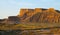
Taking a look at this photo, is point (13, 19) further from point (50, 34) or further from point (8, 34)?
point (8, 34)

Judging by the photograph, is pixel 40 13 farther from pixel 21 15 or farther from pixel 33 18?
pixel 21 15

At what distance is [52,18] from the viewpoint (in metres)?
77.8

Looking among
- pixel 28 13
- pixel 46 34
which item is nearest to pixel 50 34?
pixel 46 34

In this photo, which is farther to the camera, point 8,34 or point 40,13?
point 40,13

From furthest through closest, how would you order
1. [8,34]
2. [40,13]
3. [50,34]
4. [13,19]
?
[40,13] → [13,19] → [50,34] → [8,34]

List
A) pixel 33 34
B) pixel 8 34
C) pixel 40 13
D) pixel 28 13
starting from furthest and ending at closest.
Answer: pixel 28 13 → pixel 40 13 → pixel 33 34 → pixel 8 34

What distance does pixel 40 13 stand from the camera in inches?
3191

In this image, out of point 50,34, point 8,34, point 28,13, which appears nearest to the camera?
point 8,34

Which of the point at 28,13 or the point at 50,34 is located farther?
the point at 28,13

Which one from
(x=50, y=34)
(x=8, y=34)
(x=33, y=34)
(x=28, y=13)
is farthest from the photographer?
(x=28, y=13)

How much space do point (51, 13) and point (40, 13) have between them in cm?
431

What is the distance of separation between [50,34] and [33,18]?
151ft

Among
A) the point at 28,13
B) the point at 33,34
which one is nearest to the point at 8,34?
the point at 33,34

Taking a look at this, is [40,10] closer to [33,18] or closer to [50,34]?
[33,18]
